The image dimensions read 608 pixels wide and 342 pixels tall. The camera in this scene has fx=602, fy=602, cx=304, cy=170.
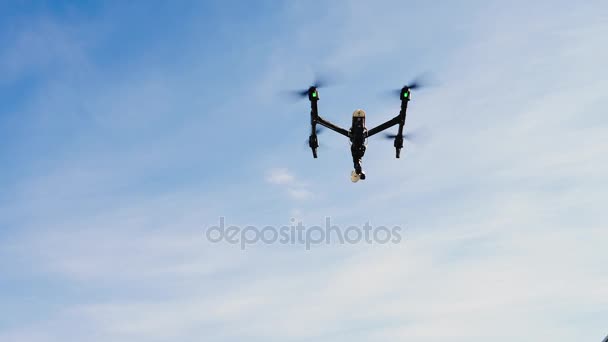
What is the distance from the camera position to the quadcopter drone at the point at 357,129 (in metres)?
32.5

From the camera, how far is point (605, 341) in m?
59.1

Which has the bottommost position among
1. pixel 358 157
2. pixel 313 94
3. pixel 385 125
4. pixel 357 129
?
pixel 358 157

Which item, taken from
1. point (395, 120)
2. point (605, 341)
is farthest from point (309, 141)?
point (605, 341)

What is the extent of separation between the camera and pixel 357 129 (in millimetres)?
32719

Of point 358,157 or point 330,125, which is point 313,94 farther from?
point 358,157

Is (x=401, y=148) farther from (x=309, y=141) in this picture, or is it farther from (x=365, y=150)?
(x=309, y=141)

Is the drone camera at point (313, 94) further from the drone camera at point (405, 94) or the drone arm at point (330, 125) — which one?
the drone camera at point (405, 94)

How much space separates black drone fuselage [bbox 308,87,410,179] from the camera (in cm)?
3247

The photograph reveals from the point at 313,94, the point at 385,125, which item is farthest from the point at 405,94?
the point at 313,94

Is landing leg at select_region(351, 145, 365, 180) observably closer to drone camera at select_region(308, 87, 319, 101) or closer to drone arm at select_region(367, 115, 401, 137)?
drone arm at select_region(367, 115, 401, 137)

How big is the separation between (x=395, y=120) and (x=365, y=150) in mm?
2518

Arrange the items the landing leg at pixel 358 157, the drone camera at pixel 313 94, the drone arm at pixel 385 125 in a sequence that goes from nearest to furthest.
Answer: the drone camera at pixel 313 94, the landing leg at pixel 358 157, the drone arm at pixel 385 125

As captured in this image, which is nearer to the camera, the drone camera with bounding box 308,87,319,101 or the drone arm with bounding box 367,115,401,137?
the drone camera with bounding box 308,87,319,101

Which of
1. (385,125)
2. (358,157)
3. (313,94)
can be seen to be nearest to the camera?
(313,94)
